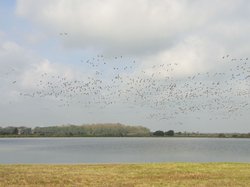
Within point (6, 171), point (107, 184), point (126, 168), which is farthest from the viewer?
point (126, 168)

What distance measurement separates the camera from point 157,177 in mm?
30578

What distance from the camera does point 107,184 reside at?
89.4 ft

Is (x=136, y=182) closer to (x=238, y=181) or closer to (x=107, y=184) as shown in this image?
(x=107, y=184)

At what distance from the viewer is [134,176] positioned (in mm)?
31250

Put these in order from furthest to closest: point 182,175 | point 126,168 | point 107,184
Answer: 1. point 126,168
2. point 182,175
3. point 107,184

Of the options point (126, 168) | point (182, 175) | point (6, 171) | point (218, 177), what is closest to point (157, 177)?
point (182, 175)

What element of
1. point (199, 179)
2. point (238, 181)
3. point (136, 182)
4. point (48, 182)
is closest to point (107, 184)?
point (136, 182)

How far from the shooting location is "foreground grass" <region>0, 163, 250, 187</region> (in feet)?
90.7

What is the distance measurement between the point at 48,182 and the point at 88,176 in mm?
3612

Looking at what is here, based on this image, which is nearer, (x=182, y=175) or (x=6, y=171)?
(x=182, y=175)

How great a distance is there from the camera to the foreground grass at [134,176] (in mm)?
27656

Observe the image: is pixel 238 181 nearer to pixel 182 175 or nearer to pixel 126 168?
pixel 182 175

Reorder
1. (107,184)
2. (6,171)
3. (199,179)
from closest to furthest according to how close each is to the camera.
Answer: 1. (107,184)
2. (199,179)
3. (6,171)

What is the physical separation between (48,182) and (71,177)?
2.59 m
